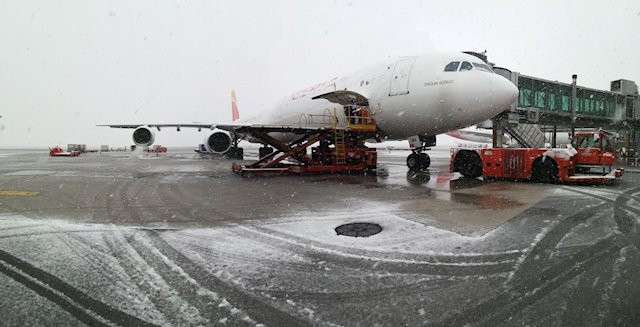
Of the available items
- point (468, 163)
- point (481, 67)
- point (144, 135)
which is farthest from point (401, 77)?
point (144, 135)

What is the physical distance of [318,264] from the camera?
338 centimetres

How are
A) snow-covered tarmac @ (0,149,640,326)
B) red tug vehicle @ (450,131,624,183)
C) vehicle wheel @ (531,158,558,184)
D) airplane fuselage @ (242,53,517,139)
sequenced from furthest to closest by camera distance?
airplane fuselage @ (242,53,517,139) → vehicle wheel @ (531,158,558,184) → red tug vehicle @ (450,131,624,183) → snow-covered tarmac @ (0,149,640,326)

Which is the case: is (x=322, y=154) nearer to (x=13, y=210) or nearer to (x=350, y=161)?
(x=350, y=161)

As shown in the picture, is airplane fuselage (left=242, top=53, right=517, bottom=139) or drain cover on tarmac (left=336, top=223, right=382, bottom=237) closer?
drain cover on tarmac (left=336, top=223, right=382, bottom=237)

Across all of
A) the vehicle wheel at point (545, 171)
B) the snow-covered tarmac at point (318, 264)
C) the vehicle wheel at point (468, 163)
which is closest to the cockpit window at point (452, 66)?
the vehicle wheel at point (468, 163)

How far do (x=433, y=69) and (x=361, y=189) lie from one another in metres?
5.00

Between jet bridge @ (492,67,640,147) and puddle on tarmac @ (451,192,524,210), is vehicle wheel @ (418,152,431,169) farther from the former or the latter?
jet bridge @ (492,67,640,147)

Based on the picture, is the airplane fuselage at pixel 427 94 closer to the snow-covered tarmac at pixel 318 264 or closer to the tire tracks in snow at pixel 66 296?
the snow-covered tarmac at pixel 318 264

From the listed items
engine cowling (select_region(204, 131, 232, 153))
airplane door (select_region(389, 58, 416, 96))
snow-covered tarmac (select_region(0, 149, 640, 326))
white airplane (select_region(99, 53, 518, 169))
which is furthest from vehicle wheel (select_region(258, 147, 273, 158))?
snow-covered tarmac (select_region(0, 149, 640, 326))

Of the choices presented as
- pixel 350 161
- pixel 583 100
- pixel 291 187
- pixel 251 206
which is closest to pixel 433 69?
pixel 350 161

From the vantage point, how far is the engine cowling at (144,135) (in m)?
17.4

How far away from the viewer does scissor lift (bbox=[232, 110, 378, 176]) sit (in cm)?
1280

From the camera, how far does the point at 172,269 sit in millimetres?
3225

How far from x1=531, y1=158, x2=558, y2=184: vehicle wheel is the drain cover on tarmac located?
26.5 ft
